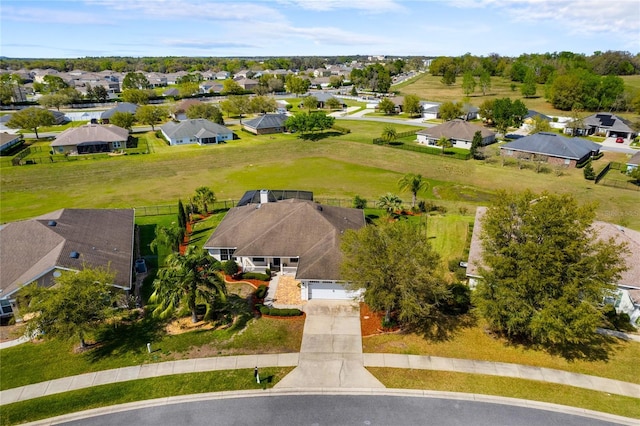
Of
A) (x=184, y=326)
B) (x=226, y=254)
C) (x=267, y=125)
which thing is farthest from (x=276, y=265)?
(x=267, y=125)

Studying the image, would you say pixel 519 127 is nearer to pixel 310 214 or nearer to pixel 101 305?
pixel 310 214

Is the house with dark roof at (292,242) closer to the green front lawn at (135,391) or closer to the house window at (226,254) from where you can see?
the house window at (226,254)

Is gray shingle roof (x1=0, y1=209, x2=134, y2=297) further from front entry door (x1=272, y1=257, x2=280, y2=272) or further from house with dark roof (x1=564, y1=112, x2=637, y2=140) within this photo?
house with dark roof (x1=564, y1=112, x2=637, y2=140)

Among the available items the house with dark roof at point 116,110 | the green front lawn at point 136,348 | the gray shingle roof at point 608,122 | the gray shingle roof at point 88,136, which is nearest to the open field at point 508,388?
the green front lawn at point 136,348

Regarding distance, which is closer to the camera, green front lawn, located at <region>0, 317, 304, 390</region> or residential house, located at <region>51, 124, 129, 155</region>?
green front lawn, located at <region>0, 317, 304, 390</region>

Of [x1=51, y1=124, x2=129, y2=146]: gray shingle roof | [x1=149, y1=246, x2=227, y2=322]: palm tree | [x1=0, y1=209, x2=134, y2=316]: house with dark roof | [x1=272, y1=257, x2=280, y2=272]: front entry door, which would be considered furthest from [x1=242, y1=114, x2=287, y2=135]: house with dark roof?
[x1=149, y1=246, x2=227, y2=322]: palm tree

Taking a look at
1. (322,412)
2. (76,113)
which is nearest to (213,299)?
(322,412)
